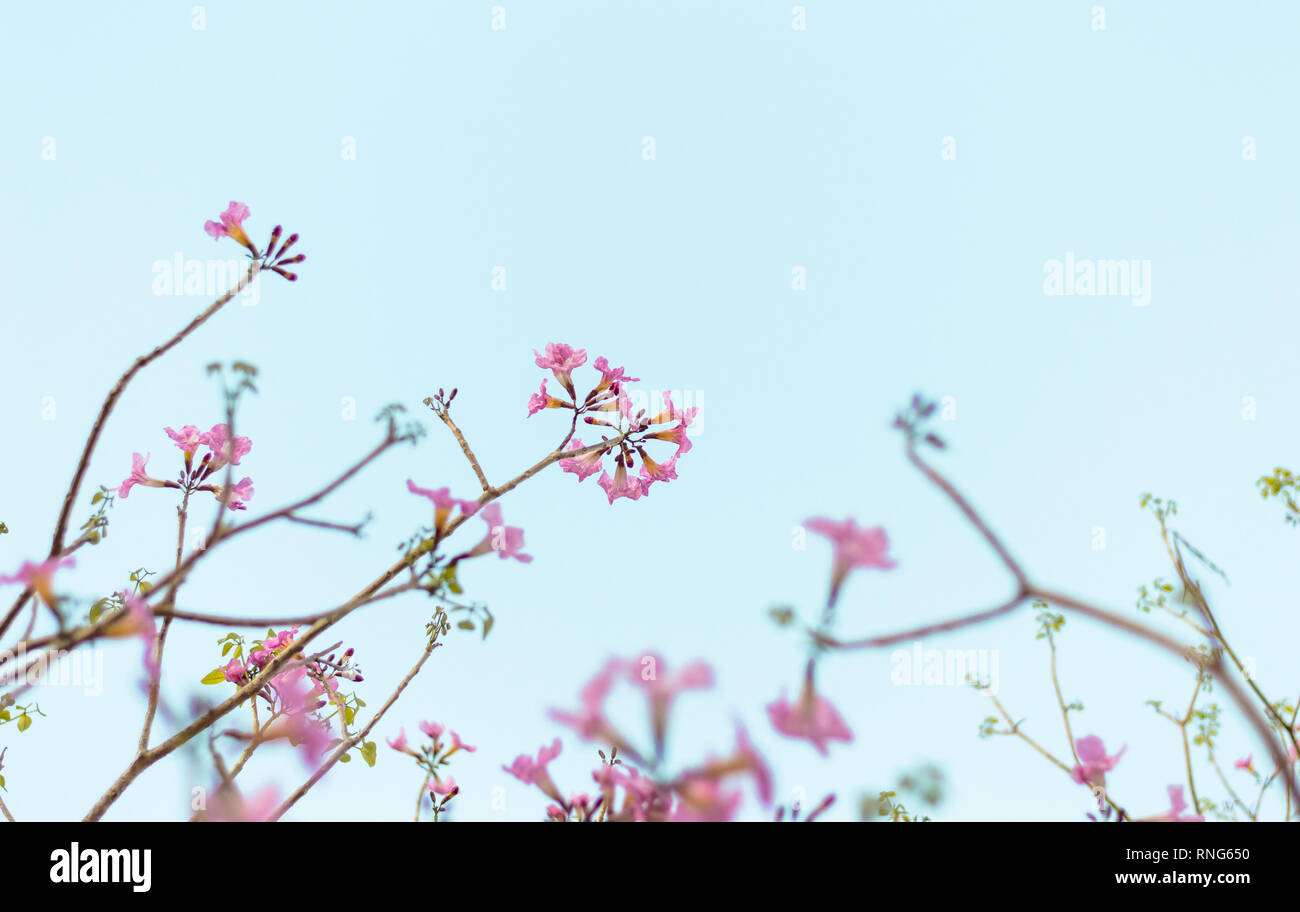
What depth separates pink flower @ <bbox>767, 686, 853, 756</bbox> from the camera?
974 mm

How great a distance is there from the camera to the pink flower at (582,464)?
2855 mm

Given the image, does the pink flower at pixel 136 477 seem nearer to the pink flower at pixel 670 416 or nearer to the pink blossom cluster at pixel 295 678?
the pink blossom cluster at pixel 295 678

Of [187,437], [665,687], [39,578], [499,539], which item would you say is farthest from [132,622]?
[187,437]

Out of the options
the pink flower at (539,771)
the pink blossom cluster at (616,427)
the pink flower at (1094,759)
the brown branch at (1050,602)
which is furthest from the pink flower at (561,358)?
the brown branch at (1050,602)

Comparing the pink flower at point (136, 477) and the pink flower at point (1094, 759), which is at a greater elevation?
the pink flower at point (136, 477)

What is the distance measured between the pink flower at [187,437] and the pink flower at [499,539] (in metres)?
1.42

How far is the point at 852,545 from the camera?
42.1 inches

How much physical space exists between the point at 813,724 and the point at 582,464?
6.50 ft

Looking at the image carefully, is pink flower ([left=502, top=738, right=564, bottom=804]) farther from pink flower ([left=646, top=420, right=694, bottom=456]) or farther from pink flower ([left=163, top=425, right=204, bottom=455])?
pink flower ([left=163, top=425, right=204, bottom=455])

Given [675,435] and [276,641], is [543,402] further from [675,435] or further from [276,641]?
[276,641]

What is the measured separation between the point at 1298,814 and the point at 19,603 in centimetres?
Answer: 203
